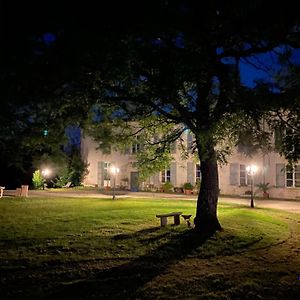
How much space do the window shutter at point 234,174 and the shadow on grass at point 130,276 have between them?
2026cm

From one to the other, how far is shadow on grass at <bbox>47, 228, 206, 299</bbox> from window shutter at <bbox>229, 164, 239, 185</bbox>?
2026cm

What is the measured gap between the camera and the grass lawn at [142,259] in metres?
7.12

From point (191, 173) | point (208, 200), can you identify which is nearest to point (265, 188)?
point (191, 173)

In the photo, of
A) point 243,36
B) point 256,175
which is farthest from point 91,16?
point 256,175

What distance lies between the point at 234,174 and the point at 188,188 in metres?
4.14

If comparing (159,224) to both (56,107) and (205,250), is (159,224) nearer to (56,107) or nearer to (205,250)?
(205,250)

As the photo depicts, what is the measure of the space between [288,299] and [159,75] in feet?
18.5

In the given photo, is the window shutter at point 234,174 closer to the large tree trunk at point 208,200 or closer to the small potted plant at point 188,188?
the small potted plant at point 188,188

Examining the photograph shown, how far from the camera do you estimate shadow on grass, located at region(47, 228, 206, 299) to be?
686 cm

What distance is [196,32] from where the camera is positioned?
28.3 feet

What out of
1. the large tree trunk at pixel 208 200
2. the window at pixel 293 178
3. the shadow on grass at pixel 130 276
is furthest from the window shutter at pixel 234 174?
the shadow on grass at pixel 130 276

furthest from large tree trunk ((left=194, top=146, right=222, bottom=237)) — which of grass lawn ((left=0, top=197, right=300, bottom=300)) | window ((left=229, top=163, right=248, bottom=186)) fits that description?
window ((left=229, top=163, right=248, bottom=186))

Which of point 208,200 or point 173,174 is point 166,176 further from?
point 208,200

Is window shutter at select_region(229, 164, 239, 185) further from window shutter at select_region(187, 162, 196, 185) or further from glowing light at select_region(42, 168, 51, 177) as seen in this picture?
glowing light at select_region(42, 168, 51, 177)
